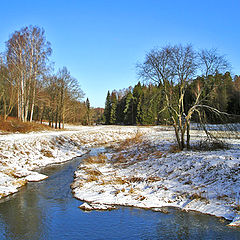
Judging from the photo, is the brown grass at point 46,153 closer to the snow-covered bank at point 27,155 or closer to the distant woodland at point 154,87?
the snow-covered bank at point 27,155

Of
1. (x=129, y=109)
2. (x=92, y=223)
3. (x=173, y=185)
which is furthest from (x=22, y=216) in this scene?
(x=129, y=109)

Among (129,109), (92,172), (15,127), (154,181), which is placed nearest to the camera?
(154,181)

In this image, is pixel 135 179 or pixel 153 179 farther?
pixel 135 179

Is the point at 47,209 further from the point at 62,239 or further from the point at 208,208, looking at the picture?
the point at 208,208

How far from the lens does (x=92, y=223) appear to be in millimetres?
7188

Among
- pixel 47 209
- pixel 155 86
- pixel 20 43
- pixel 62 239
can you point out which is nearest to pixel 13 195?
pixel 47 209

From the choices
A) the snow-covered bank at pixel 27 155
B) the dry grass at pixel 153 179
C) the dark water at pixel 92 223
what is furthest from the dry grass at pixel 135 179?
the snow-covered bank at pixel 27 155

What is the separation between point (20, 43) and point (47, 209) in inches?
977

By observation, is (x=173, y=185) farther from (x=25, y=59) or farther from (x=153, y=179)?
(x=25, y=59)

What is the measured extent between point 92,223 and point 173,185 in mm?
4474

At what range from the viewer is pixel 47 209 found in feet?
27.2

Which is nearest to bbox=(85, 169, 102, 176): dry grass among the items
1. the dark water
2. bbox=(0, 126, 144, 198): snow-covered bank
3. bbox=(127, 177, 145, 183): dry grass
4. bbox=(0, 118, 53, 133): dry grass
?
bbox=(127, 177, 145, 183): dry grass

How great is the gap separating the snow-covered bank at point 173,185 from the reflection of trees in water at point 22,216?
1.96 m

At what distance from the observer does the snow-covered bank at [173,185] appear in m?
8.34
